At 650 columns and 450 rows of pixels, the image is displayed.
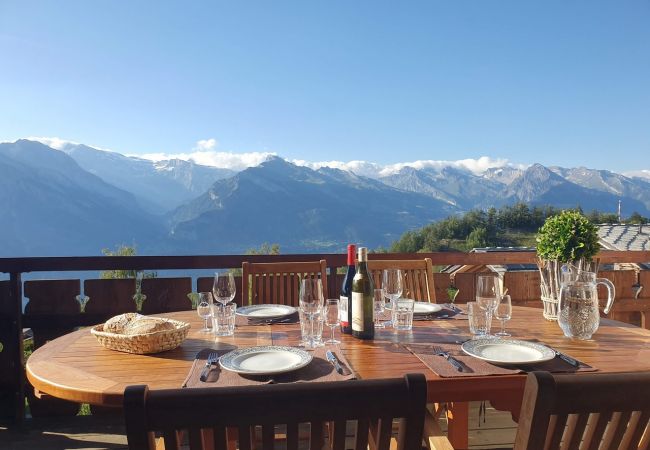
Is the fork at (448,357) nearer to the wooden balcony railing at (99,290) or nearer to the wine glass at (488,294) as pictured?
the wine glass at (488,294)

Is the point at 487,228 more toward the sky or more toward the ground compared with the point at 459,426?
more toward the sky

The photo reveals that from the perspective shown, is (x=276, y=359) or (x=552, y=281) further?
(x=552, y=281)

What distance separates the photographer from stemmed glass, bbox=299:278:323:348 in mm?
1493

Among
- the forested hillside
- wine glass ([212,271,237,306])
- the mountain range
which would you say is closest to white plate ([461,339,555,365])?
wine glass ([212,271,237,306])

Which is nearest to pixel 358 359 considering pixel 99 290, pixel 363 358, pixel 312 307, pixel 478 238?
pixel 363 358

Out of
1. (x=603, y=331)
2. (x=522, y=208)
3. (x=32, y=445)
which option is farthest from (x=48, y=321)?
(x=522, y=208)

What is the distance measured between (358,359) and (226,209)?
90574 mm

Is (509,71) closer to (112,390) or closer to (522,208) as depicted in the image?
(522,208)

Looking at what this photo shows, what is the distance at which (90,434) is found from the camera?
8.49 feet

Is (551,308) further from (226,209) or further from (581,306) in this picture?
(226,209)

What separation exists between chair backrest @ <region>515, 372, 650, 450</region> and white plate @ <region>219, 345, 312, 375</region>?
0.66 metres

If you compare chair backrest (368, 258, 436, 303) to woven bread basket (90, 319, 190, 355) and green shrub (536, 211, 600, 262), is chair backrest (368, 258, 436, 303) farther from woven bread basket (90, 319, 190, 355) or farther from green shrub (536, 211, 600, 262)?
woven bread basket (90, 319, 190, 355)

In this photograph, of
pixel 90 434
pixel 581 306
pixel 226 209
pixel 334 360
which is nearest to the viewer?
pixel 334 360

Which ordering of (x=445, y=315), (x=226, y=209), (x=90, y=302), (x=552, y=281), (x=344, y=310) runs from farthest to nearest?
(x=226, y=209) < (x=90, y=302) < (x=445, y=315) < (x=552, y=281) < (x=344, y=310)
